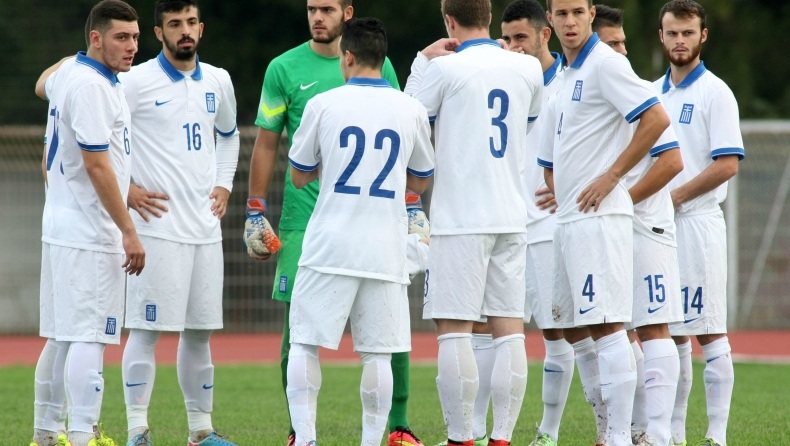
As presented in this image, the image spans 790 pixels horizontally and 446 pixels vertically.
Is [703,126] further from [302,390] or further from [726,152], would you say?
[302,390]

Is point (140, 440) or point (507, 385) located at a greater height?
point (507, 385)

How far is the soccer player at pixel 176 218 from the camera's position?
20.9 feet

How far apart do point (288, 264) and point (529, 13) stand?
2.29 metres

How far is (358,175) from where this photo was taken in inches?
207

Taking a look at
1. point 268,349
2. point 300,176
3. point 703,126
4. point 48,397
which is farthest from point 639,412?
point 268,349

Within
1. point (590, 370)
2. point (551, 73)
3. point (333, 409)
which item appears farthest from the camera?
point (333, 409)

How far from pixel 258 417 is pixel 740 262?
10871 millimetres

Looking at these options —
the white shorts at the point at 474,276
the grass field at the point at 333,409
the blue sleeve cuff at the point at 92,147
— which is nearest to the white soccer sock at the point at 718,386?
the grass field at the point at 333,409

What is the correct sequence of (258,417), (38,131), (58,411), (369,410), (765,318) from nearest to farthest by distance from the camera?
(369,410)
(58,411)
(258,417)
(38,131)
(765,318)

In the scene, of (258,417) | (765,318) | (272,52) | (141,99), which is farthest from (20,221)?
(765,318)

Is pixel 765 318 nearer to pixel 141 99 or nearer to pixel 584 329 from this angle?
pixel 584 329

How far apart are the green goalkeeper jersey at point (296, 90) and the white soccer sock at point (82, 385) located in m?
1.42

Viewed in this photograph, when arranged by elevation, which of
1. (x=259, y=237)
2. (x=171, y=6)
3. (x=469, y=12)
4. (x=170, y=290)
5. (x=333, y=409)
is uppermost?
(x=171, y=6)

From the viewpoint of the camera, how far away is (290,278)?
6.32 m
